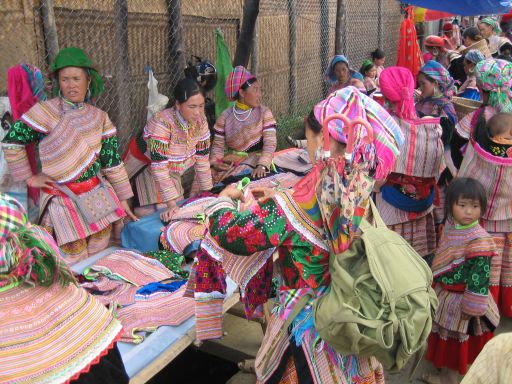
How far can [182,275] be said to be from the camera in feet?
11.6

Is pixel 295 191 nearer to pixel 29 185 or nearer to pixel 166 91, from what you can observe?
pixel 29 185

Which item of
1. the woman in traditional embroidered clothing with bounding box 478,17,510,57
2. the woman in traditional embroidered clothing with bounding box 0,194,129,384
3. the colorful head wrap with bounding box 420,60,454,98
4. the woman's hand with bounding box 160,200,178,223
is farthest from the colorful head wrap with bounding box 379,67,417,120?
the woman in traditional embroidered clothing with bounding box 478,17,510,57

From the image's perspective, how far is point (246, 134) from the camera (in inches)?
191

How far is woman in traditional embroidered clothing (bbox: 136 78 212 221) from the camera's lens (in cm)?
391

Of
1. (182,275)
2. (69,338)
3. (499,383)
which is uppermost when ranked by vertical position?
(499,383)

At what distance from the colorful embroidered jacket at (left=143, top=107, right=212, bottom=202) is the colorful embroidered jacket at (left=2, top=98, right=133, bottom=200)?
0.45m

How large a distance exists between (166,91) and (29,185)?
2233 mm

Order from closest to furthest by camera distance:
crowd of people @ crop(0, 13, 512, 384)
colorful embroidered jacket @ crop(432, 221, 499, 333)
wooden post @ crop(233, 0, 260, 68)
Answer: crowd of people @ crop(0, 13, 512, 384), colorful embroidered jacket @ crop(432, 221, 499, 333), wooden post @ crop(233, 0, 260, 68)

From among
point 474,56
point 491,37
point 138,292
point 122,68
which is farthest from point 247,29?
point 491,37

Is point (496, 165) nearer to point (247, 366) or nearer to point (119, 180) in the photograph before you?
point (247, 366)

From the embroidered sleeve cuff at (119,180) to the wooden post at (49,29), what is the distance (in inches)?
42.0

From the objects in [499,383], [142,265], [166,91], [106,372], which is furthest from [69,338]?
[166,91]

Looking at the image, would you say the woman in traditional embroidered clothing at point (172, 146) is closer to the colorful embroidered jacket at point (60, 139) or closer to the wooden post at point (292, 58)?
the colorful embroidered jacket at point (60, 139)

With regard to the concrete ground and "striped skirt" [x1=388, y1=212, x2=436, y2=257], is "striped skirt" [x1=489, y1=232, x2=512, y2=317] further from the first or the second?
"striped skirt" [x1=388, y1=212, x2=436, y2=257]
